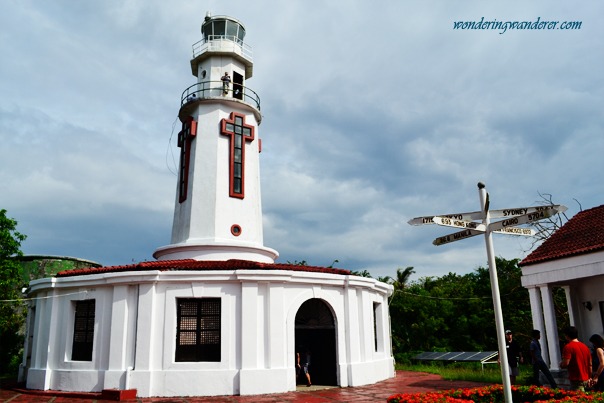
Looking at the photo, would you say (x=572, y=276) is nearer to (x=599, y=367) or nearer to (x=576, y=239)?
(x=576, y=239)

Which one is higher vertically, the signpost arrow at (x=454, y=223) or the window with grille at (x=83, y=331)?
the signpost arrow at (x=454, y=223)

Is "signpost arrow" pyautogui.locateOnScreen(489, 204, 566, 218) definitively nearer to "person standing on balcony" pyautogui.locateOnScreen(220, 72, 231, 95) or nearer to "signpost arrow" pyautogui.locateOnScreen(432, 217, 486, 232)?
"signpost arrow" pyautogui.locateOnScreen(432, 217, 486, 232)

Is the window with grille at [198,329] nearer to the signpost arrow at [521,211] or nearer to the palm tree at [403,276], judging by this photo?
the signpost arrow at [521,211]

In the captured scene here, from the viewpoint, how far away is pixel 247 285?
534 inches

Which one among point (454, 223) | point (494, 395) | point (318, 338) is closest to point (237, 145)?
point (318, 338)

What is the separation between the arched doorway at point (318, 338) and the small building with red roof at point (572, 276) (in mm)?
6297

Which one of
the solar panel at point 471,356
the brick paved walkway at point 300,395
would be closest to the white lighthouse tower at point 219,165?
the brick paved walkway at point 300,395

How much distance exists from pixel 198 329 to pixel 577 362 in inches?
365

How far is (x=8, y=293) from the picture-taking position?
2203 centimetres

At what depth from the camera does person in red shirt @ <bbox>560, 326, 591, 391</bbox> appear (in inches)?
342

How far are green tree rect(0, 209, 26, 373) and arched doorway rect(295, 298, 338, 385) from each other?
13.9 m

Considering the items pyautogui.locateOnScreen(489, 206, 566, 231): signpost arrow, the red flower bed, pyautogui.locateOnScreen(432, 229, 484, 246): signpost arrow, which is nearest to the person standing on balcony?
the red flower bed

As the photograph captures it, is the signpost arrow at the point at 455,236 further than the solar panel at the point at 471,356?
No

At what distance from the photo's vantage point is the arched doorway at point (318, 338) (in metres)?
15.2
